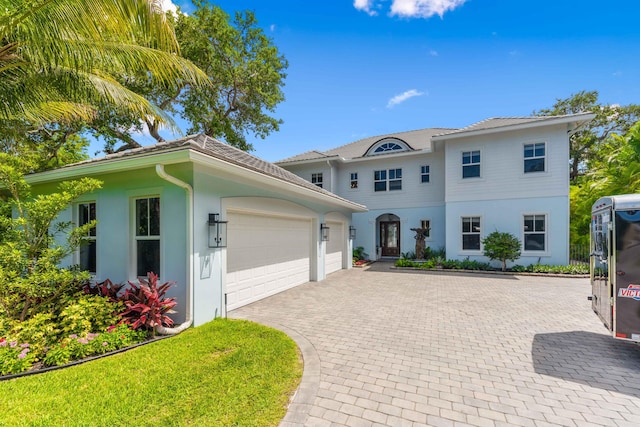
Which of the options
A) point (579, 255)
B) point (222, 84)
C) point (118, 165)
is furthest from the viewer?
point (222, 84)

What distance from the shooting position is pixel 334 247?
40.6 ft

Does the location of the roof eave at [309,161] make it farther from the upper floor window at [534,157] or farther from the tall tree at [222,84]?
the upper floor window at [534,157]

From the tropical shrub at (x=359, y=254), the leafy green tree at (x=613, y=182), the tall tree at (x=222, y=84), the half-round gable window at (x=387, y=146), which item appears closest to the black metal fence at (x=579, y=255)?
the leafy green tree at (x=613, y=182)

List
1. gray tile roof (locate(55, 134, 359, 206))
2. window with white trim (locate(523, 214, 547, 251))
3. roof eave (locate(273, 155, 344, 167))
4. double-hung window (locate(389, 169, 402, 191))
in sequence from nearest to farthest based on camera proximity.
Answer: gray tile roof (locate(55, 134, 359, 206)) → window with white trim (locate(523, 214, 547, 251)) → double-hung window (locate(389, 169, 402, 191)) → roof eave (locate(273, 155, 344, 167))

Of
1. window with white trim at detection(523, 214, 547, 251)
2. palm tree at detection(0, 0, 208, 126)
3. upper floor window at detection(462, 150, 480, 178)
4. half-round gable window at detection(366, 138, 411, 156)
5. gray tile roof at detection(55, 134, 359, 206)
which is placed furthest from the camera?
half-round gable window at detection(366, 138, 411, 156)

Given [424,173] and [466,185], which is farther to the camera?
[424,173]

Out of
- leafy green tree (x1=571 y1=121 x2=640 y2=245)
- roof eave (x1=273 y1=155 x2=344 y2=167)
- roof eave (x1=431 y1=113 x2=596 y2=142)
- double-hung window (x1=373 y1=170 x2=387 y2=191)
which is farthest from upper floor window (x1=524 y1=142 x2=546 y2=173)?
roof eave (x1=273 y1=155 x2=344 y2=167)

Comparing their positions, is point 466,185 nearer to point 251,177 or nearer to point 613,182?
point 613,182

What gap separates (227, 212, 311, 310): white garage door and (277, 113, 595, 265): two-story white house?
7.83 m

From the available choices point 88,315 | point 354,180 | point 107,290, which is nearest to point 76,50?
point 107,290

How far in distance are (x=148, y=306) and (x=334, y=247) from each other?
27.8 ft

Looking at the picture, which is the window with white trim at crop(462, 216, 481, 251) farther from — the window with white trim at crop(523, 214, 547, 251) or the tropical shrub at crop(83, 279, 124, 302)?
the tropical shrub at crop(83, 279, 124, 302)

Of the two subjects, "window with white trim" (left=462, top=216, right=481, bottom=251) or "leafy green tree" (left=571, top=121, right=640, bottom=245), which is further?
"window with white trim" (left=462, top=216, right=481, bottom=251)

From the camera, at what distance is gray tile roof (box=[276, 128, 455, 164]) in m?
16.5
